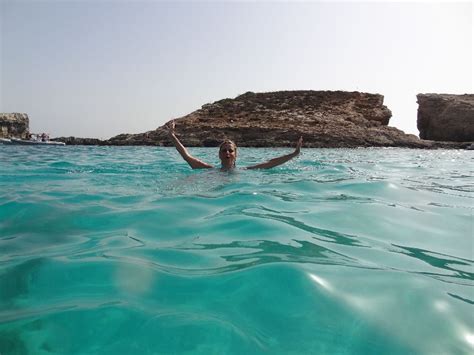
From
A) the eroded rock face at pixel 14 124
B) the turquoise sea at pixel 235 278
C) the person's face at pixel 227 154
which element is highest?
the eroded rock face at pixel 14 124

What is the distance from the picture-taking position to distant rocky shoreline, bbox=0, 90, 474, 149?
2936cm

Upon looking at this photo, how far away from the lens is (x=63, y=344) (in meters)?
1.40

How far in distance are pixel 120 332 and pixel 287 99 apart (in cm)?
4689

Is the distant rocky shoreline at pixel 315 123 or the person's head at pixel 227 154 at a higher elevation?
the distant rocky shoreline at pixel 315 123

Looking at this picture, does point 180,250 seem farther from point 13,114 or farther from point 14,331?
point 13,114

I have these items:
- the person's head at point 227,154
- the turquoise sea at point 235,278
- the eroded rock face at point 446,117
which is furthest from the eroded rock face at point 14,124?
the turquoise sea at point 235,278

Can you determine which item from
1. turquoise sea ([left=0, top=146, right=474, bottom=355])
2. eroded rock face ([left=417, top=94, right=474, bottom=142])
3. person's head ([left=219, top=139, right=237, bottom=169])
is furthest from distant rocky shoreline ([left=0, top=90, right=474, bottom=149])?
turquoise sea ([left=0, top=146, right=474, bottom=355])

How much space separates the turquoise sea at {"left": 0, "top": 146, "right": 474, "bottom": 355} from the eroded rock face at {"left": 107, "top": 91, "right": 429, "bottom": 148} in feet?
81.7

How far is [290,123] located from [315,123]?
2.34 metres

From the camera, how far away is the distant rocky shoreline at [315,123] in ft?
96.3

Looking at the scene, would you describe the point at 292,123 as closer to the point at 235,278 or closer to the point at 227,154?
the point at 227,154

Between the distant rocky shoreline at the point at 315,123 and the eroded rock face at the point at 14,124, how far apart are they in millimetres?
357

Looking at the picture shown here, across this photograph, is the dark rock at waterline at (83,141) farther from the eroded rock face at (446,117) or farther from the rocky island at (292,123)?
the eroded rock face at (446,117)

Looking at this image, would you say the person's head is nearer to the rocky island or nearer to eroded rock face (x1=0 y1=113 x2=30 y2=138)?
the rocky island
